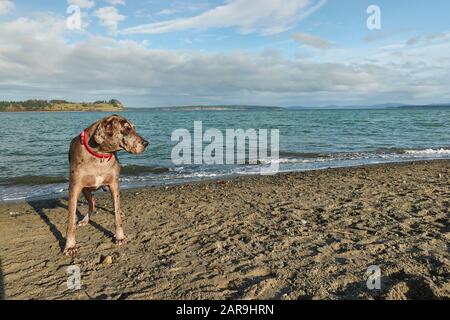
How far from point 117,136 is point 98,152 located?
1.52ft

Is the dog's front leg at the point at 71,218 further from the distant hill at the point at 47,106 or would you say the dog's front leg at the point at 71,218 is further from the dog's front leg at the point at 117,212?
the distant hill at the point at 47,106

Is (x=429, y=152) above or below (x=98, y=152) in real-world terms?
below

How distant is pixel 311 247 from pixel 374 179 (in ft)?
23.3

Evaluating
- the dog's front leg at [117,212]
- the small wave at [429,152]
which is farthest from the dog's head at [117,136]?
the small wave at [429,152]

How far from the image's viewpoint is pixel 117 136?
5.38 metres

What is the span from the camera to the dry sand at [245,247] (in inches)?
168

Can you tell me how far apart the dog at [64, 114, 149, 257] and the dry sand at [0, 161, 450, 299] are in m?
1.01

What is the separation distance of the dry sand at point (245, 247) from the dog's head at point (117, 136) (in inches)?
68.5

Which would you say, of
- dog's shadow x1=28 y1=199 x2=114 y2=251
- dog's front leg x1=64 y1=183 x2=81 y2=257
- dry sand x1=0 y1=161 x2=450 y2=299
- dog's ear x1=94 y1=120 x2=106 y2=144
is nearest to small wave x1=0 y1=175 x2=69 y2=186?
dog's shadow x1=28 y1=199 x2=114 y2=251

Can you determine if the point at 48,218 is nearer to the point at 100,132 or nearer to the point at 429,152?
the point at 100,132

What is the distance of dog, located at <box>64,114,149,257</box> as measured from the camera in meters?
5.37

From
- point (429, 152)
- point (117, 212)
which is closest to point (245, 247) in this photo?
point (117, 212)

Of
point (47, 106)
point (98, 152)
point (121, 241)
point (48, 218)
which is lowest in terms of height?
point (48, 218)
